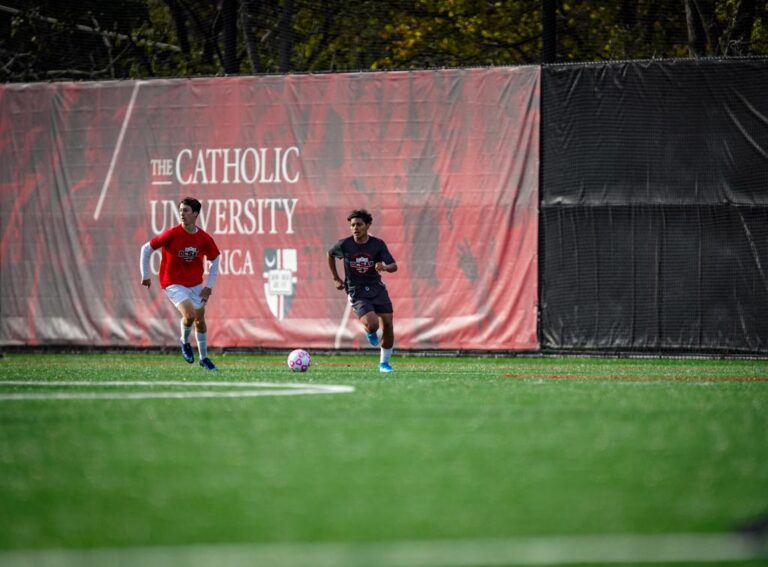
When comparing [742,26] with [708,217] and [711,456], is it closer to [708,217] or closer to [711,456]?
[708,217]

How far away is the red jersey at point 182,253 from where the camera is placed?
47.1 ft

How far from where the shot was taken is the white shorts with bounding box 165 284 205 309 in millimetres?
14328

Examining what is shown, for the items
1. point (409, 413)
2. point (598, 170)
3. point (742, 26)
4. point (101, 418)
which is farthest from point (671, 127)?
point (101, 418)

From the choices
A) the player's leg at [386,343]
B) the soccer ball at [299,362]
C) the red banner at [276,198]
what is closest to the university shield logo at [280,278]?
the red banner at [276,198]

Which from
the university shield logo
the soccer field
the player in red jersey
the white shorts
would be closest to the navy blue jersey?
the player in red jersey

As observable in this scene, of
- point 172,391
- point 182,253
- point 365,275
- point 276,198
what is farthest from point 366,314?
point 172,391

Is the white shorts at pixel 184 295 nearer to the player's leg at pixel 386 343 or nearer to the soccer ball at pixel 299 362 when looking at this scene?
the soccer ball at pixel 299 362

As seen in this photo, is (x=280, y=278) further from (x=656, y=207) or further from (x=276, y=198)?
(x=656, y=207)

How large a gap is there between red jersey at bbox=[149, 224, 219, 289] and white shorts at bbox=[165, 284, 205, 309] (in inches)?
1.8

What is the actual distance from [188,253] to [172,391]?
4540mm

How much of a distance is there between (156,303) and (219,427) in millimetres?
11166

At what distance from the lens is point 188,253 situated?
14.4 meters

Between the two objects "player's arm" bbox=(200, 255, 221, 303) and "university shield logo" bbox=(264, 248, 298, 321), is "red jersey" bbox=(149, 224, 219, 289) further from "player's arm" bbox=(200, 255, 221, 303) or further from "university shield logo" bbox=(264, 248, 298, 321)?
"university shield logo" bbox=(264, 248, 298, 321)

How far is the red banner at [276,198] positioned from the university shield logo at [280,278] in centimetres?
2
